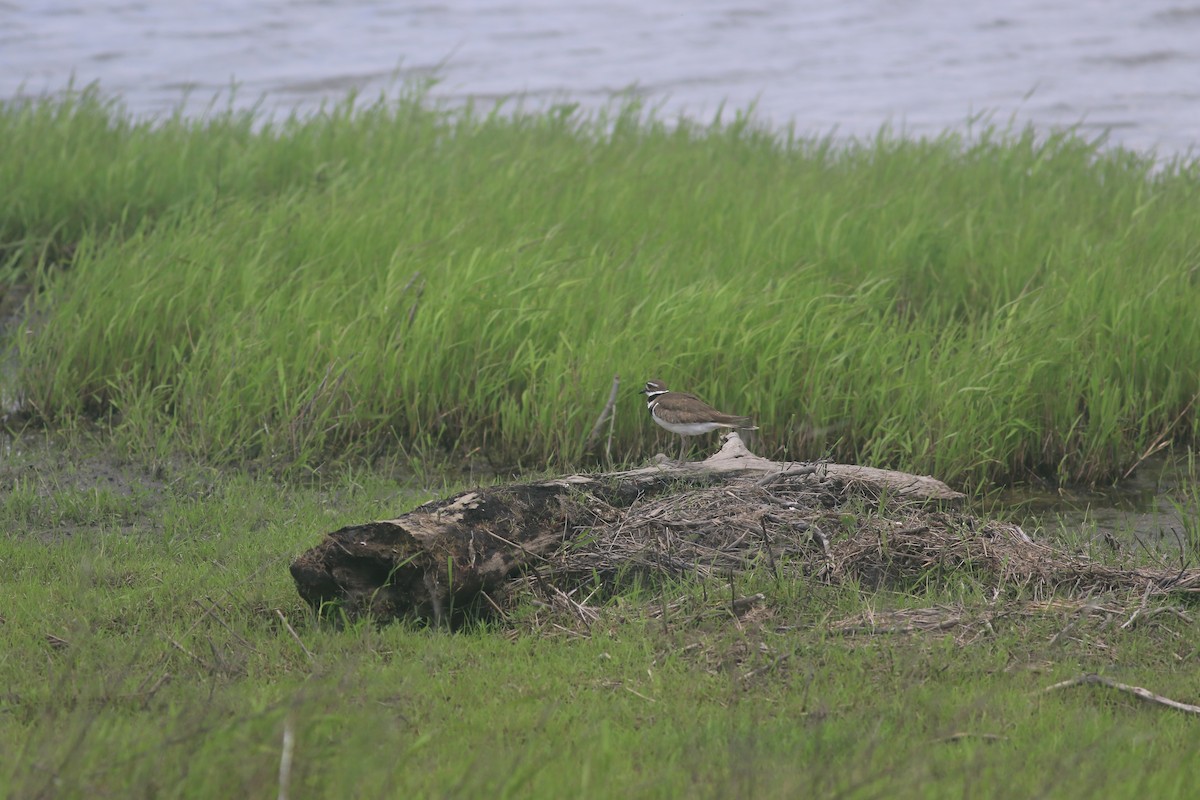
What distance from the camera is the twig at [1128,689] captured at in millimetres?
4352

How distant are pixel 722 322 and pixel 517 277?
4.48ft

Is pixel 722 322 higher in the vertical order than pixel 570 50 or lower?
lower

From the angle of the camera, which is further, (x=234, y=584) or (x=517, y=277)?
(x=517, y=277)

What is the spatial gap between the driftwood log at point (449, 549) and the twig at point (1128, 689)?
1.99 m

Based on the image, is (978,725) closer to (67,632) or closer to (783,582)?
(783,582)

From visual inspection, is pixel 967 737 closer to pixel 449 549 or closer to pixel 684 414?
pixel 449 549

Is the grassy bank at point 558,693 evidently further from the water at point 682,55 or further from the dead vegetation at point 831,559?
the water at point 682,55

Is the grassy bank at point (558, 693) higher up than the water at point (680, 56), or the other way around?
the water at point (680, 56)

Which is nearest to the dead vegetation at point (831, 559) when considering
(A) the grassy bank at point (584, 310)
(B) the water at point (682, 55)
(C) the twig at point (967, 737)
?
(C) the twig at point (967, 737)

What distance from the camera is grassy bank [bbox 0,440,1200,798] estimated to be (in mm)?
3637

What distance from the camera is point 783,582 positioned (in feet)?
17.3

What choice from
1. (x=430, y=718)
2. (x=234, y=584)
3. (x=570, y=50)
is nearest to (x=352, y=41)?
(x=570, y=50)

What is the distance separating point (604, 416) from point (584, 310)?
1.32m

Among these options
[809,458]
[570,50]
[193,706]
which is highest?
[570,50]
